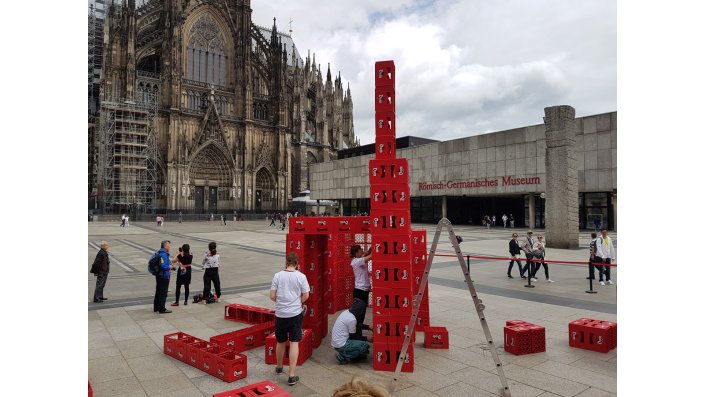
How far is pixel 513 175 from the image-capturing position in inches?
1416

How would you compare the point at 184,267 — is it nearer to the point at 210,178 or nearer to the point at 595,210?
the point at 595,210

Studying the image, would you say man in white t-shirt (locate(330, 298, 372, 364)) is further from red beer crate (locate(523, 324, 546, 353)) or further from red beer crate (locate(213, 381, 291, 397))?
red beer crate (locate(523, 324, 546, 353))

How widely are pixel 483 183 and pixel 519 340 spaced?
33.6 m

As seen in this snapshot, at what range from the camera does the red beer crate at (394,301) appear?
19.2 ft


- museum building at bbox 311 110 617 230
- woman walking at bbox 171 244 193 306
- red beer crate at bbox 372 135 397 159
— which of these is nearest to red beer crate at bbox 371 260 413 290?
red beer crate at bbox 372 135 397 159

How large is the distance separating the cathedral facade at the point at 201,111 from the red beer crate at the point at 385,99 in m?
51.8

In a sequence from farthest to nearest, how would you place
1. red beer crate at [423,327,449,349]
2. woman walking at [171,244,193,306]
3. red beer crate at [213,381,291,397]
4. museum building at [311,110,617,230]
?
1. museum building at [311,110,617,230]
2. woman walking at [171,244,193,306]
3. red beer crate at [423,327,449,349]
4. red beer crate at [213,381,291,397]

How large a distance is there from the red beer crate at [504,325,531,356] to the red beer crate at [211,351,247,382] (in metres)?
4.12

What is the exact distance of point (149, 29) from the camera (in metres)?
58.6

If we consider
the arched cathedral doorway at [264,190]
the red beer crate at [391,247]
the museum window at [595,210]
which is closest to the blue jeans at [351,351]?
the red beer crate at [391,247]

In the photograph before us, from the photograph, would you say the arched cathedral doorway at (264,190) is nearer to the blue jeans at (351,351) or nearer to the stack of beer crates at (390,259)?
the blue jeans at (351,351)

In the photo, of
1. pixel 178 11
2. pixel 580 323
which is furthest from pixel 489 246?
pixel 178 11

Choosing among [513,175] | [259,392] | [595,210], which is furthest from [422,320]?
[595,210]

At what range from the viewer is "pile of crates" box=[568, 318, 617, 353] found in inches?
256
